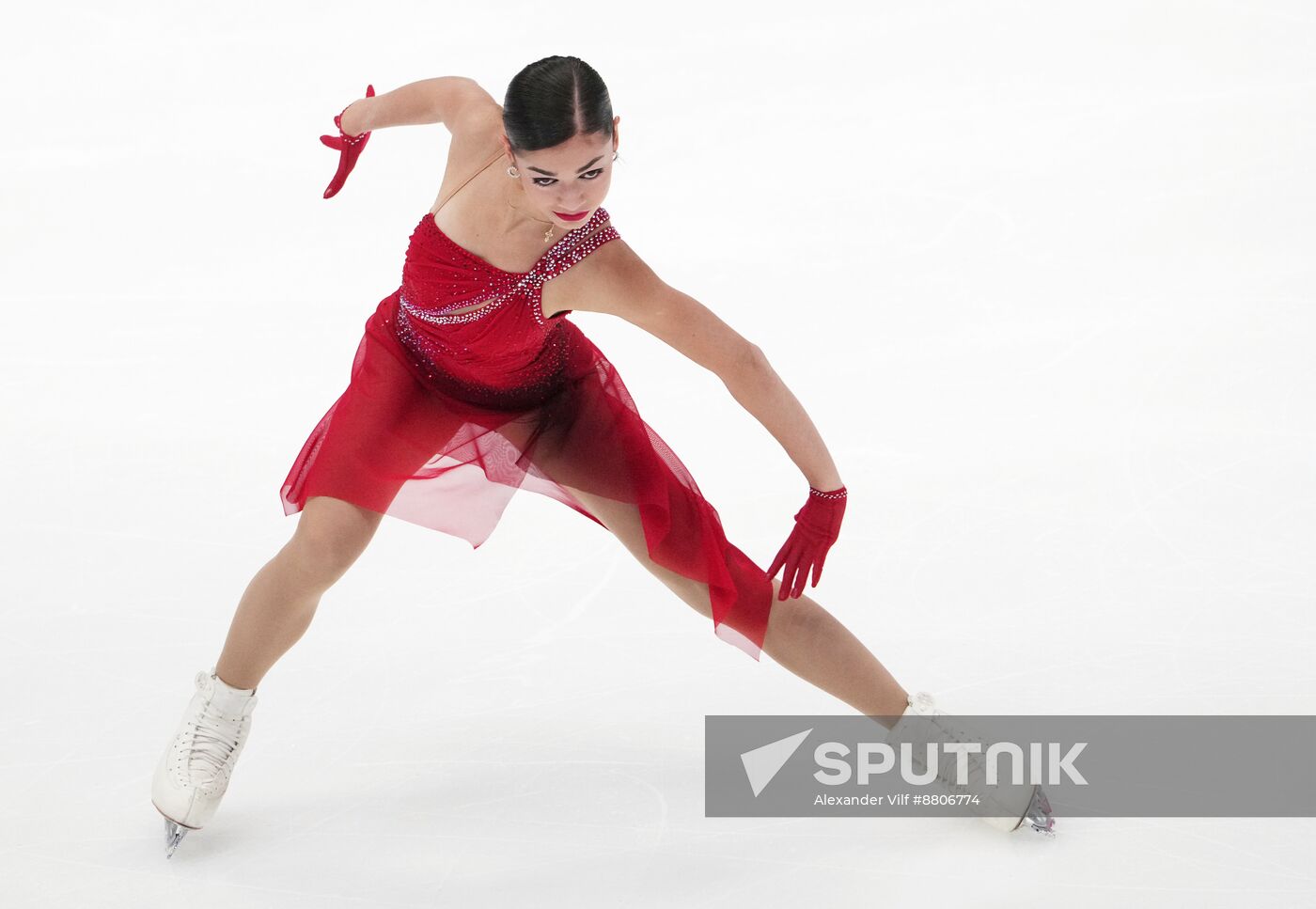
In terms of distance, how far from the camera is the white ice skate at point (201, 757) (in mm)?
2908

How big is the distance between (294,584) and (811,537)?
1018mm

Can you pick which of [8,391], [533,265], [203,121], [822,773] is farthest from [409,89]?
[203,121]

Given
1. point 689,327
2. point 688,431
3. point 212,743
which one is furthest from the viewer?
point 688,431

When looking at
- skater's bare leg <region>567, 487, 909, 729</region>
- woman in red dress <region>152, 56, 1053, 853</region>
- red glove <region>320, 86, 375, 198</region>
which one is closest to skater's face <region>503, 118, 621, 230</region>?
woman in red dress <region>152, 56, 1053, 853</region>

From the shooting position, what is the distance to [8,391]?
4992 mm

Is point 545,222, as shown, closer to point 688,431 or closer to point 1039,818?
point 1039,818

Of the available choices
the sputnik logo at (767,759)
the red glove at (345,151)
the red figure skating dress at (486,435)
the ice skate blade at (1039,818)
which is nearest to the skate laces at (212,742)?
the red figure skating dress at (486,435)

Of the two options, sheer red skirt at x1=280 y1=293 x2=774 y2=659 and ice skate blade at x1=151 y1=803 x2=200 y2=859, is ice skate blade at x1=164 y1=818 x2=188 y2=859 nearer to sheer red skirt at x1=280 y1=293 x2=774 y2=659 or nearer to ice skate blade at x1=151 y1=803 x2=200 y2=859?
ice skate blade at x1=151 y1=803 x2=200 y2=859

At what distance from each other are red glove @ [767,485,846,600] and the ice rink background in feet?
1.81

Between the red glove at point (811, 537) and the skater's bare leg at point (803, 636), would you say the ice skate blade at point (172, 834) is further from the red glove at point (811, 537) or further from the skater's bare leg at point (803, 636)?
the red glove at point (811, 537)

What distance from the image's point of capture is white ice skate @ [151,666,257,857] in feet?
9.54

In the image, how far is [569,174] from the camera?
255 cm

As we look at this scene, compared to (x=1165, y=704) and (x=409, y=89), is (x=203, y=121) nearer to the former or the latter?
(x=409, y=89)

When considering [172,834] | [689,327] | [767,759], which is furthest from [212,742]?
[689,327]
